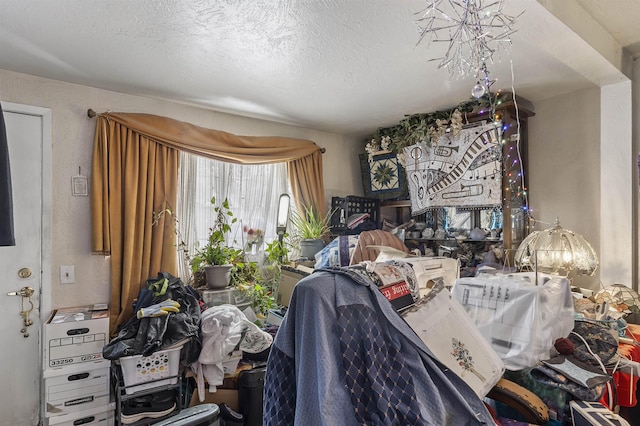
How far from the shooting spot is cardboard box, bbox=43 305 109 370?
1.99m

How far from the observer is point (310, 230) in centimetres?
332

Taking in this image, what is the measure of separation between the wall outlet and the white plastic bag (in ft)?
8.07

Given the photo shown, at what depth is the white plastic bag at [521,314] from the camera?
146 cm

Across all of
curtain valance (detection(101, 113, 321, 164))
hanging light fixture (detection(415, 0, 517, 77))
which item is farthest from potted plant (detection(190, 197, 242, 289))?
hanging light fixture (detection(415, 0, 517, 77))

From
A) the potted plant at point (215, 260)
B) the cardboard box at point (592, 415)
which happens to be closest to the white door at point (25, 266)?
the potted plant at point (215, 260)

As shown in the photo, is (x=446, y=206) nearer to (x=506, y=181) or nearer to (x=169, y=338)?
(x=506, y=181)

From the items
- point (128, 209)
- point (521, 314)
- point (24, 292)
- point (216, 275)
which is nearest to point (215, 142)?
point (128, 209)

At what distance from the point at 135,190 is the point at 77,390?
1.30 meters

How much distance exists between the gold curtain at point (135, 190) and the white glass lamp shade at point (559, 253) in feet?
8.03

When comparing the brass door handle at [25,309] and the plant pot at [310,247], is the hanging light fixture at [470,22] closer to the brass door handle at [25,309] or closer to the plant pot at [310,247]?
the plant pot at [310,247]

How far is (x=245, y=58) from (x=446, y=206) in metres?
2.02

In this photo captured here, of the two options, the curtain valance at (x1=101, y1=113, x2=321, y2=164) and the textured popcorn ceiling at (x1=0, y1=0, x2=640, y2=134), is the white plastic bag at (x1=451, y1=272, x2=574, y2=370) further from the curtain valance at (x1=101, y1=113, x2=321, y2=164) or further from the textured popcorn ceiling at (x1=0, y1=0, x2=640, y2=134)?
the curtain valance at (x1=101, y1=113, x2=321, y2=164)

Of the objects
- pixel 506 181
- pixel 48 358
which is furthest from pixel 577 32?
pixel 48 358

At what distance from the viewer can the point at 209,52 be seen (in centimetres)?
193
